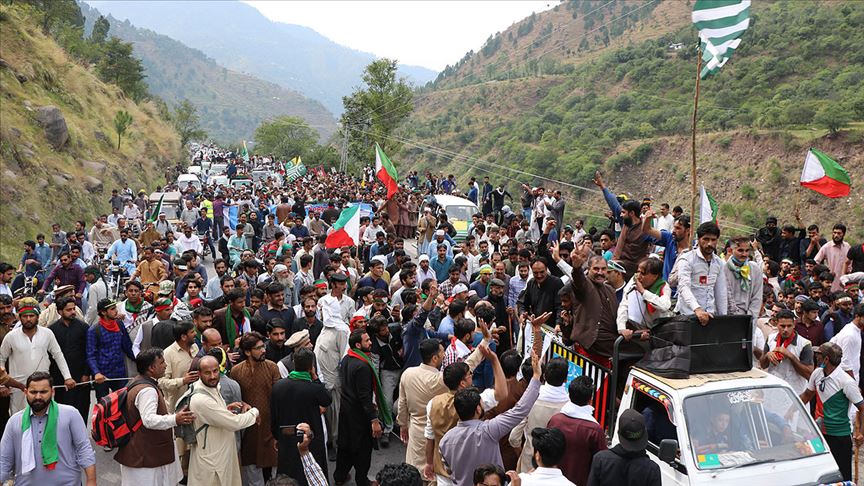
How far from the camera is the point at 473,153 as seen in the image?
64.2 meters

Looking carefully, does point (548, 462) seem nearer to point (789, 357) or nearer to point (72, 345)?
point (789, 357)

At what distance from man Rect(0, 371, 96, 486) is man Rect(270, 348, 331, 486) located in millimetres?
1568

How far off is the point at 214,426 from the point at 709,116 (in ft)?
129

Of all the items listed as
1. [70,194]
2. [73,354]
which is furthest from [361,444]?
[70,194]

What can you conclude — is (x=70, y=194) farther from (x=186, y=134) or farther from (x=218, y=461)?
(x=186, y=134)

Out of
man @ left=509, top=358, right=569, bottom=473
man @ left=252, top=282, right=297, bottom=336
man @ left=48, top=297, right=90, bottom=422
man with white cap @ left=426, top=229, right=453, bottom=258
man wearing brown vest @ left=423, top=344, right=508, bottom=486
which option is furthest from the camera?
man with white cap @ left=426, top=229, right=453, bottom=258

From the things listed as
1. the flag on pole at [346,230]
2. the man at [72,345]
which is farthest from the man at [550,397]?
the flag on pole at [346,230]

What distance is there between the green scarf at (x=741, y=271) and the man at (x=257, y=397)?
15.1ft

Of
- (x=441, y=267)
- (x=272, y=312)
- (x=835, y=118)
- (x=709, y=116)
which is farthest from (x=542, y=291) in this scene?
(x=709, y=116)

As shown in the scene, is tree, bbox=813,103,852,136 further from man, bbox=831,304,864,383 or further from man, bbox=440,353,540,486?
man, bbox=440,353,540,486

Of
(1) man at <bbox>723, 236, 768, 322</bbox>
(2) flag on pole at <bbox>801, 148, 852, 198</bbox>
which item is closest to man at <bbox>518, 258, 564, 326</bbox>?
(1) man at <bbox>723, 236, 768, 322</bbox>

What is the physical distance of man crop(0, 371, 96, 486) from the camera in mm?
5418

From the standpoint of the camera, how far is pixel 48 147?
29641 millimetres

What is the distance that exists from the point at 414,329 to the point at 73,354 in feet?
12.4
